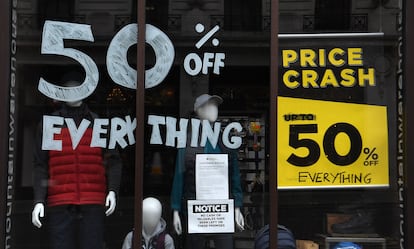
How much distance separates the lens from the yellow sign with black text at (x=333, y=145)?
4.34 metres

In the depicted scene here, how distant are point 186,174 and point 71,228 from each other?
0.92 meters

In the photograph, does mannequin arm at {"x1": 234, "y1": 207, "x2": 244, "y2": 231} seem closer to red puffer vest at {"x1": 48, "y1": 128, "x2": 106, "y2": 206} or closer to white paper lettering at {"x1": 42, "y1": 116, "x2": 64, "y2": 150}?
red puffer vest at {"x1": 48, "y1": 128, "x2": 106, "y2": 206}

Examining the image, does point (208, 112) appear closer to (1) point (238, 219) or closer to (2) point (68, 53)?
(1) point (238, 219)

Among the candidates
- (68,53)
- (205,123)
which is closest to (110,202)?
(205,123)

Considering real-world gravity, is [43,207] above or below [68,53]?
below

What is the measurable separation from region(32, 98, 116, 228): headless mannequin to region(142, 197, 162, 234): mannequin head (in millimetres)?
285

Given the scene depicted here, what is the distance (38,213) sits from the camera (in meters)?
4.14

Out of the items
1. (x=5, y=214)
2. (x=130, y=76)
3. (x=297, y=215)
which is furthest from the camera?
(x=297, y=215)

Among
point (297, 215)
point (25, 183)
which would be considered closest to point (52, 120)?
point (25, 183)

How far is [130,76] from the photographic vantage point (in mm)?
4230

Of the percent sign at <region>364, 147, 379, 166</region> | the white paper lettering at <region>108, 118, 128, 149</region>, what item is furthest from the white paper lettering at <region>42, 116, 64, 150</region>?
the percent sign at <region>364, 147, 379, 166</region>

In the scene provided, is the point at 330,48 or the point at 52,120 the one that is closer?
the point at 52,120

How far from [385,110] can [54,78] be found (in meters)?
2.49

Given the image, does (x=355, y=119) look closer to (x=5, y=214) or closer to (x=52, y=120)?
(x=52, y=120)
